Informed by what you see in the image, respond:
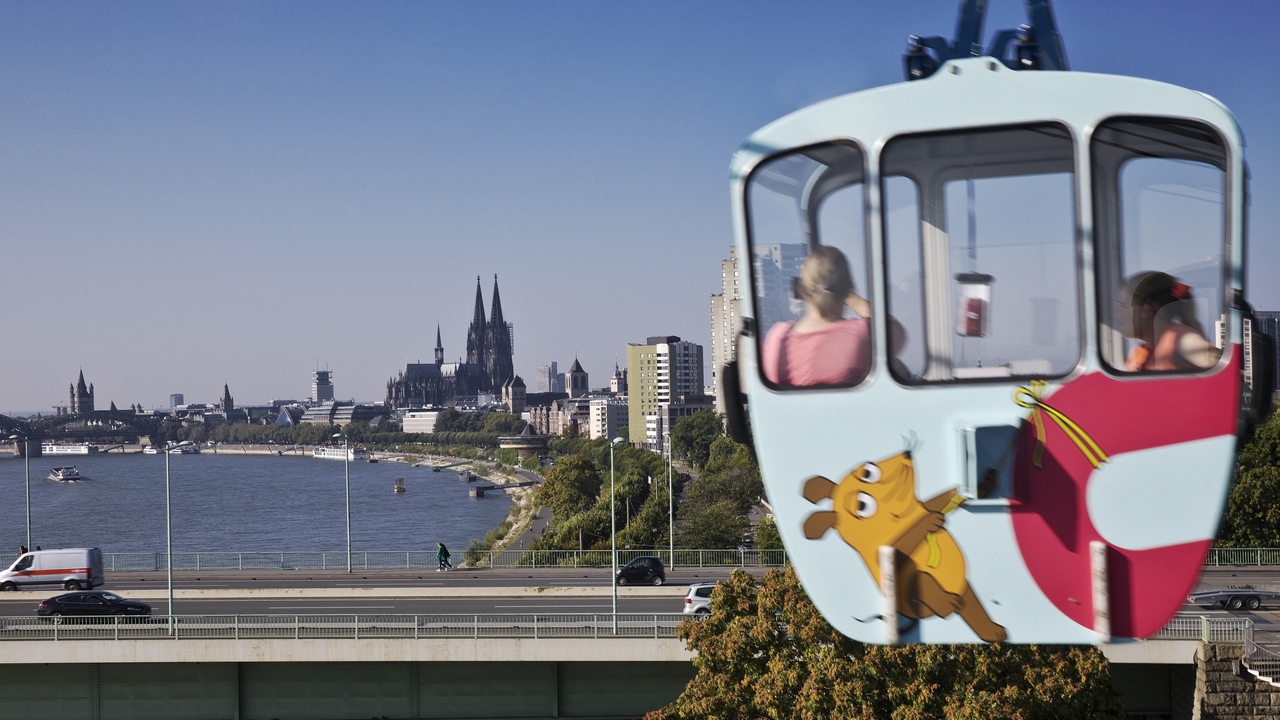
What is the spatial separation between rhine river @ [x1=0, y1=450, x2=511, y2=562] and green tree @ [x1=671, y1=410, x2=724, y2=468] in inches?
668

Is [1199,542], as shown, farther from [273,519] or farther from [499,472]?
[499,472]

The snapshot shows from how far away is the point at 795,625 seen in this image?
15797 mm

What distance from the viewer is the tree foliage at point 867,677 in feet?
47.1

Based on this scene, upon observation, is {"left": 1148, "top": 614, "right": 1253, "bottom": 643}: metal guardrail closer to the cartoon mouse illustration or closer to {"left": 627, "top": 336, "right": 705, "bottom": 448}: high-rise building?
the cartoon mouse illustration

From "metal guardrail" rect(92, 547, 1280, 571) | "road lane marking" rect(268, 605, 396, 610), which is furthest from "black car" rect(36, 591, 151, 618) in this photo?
"metal guardrail" rect(92, 547, 1280, 571)

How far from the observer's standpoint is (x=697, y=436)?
102500mm

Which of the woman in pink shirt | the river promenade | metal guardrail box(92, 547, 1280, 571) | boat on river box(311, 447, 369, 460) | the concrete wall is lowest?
the river promenade

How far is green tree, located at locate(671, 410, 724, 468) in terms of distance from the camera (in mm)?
100125

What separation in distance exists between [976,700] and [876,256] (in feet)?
38.8

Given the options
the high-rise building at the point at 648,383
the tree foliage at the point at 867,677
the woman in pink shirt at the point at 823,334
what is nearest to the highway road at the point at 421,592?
the tree foliage at the point at 867,677

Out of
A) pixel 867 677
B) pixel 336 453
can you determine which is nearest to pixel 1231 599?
pixel 867 677

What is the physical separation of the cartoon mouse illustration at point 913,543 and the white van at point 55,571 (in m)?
30.5

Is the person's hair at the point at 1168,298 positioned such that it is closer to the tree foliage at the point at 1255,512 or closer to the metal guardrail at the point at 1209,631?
the metal guardrail at the point at 1209,631

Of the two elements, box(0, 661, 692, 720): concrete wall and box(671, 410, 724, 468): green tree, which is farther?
box(671, 410, 724, 468): green tree
